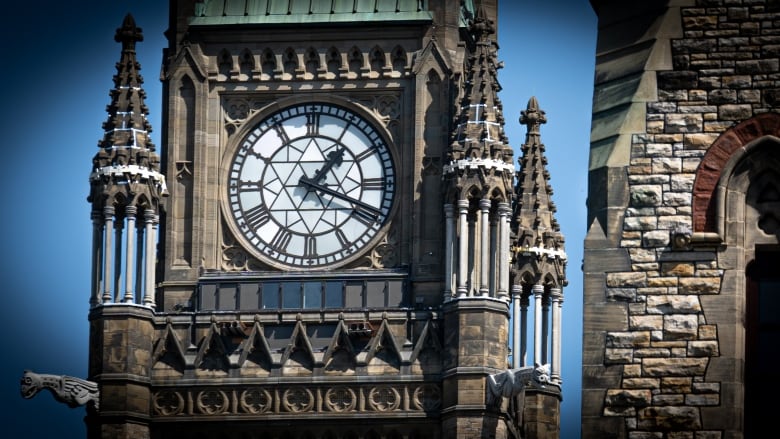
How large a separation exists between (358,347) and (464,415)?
2.78m

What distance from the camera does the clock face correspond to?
62844mm

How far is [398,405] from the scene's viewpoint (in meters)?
60.3

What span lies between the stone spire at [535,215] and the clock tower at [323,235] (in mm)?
51

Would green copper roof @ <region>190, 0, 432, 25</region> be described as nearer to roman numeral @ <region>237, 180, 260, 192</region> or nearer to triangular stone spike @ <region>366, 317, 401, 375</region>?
roman numeral @ <region>237, 180, 260, 192</region>

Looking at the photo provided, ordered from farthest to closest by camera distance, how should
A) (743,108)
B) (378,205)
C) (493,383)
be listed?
1. (378,205)
2. (493,383)
3. (743,108)

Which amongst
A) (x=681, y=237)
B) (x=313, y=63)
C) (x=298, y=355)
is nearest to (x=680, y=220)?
(x=681, y=237)

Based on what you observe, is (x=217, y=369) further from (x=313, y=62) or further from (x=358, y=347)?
(x=313, y=62)

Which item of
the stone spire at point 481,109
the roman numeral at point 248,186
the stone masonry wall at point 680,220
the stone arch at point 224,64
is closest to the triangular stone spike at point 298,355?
the roman numeral at point 248,186

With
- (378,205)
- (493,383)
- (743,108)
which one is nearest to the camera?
(743,108)

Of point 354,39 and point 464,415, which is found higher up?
point 354,39

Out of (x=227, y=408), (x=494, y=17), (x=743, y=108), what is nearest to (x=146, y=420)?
(x=227, y=408)

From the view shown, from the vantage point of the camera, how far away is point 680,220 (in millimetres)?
32625

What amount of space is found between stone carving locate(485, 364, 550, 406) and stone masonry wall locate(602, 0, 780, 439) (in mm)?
22968

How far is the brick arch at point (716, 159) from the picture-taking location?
1283 inches
